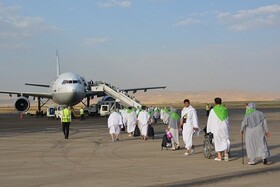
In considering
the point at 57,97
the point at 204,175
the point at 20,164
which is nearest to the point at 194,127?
the point at 204,175

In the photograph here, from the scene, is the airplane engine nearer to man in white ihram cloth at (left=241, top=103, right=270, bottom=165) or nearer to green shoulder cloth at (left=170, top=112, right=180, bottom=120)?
green shoulder cloth at (left=170, top=112, right=180, bottom=120)

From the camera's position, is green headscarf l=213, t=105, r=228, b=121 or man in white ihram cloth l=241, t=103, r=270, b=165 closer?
man in white ihram cloth l=241, t=103, r=270, b=165

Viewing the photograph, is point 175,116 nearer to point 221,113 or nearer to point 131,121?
point 221,113

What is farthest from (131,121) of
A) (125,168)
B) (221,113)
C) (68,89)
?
(68,89)

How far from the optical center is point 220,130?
1331cm

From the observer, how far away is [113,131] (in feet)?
67.8

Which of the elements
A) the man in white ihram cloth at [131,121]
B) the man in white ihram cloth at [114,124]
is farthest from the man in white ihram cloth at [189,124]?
the man in white ihram cloth at [131,121]

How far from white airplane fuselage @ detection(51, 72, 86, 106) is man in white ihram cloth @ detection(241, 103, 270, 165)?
→ 101 ft

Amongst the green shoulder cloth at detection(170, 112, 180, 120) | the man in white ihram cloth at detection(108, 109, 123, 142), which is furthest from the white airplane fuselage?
the green shoulder cloth at detection(170, 112, 180, 120)

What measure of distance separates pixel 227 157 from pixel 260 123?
142 centimetres

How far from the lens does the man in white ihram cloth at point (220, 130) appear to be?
13211 mm

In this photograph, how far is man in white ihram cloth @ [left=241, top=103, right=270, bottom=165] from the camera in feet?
40.5

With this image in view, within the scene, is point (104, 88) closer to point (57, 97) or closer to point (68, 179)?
point (57, 97)

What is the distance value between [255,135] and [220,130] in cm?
111
